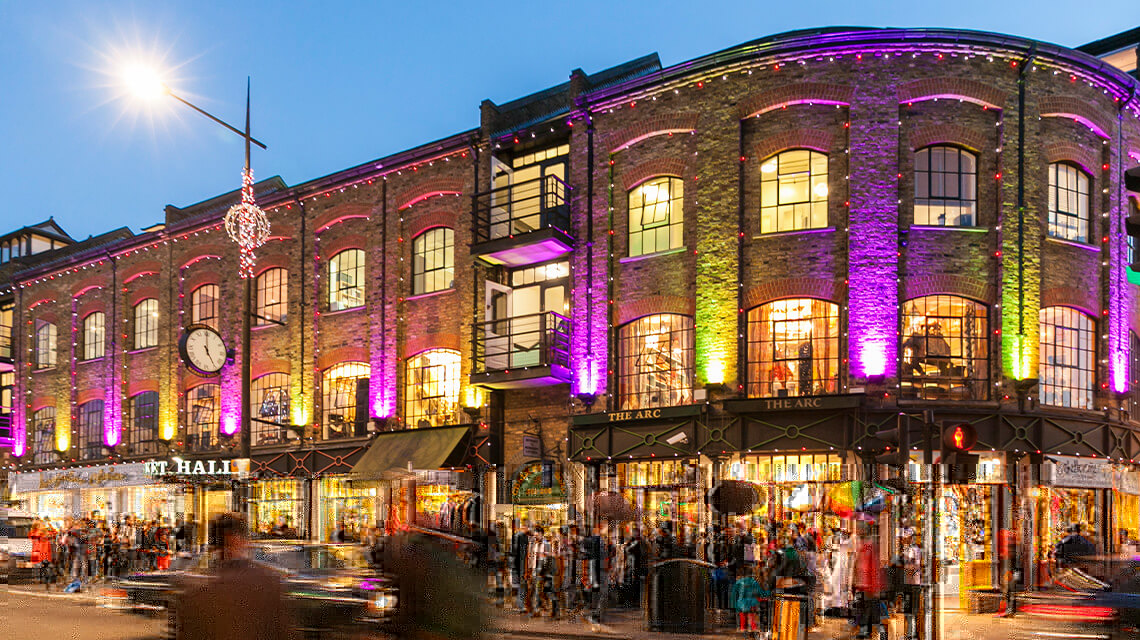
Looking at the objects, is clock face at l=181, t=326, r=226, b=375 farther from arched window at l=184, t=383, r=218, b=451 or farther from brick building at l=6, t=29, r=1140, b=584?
arched window at l=184, t=383, r=218, b=451

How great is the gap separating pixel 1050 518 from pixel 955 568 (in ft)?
7.43

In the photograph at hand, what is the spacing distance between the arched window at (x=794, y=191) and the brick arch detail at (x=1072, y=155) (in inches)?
180

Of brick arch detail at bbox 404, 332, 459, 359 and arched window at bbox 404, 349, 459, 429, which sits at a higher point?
brick arch detail at bbox 404, 332, 459, 359

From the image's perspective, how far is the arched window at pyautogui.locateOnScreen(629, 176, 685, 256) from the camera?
22094 mm

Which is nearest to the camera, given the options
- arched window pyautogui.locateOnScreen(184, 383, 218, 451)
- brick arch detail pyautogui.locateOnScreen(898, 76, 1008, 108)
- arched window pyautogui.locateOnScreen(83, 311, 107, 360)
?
brick arch detail pyautogui.locateOnScreen(898, 76, 1008, 108)

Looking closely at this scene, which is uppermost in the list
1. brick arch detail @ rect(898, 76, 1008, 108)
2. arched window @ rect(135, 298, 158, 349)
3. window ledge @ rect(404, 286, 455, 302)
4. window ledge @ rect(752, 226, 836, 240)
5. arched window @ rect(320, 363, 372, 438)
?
brick arch detail @ rect(898, 76, 1008, 108)

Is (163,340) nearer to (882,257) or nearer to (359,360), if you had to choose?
(359,360)

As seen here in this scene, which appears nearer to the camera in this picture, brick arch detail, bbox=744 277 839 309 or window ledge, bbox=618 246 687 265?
brick arch detail, bbox=744 277 839 309

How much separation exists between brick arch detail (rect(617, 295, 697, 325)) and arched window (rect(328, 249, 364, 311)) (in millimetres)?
8624

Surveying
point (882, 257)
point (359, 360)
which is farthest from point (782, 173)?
point (359, 360)

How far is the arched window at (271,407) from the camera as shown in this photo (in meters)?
28.3

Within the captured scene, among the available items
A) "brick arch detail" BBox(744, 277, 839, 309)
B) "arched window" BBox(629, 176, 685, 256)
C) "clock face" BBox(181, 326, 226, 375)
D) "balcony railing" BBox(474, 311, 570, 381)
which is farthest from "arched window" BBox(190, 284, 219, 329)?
"brick arch detail" BBox(744, 277, 839, 309)

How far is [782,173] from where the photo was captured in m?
20.8

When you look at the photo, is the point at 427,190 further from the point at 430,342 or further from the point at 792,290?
the point at 792,290
